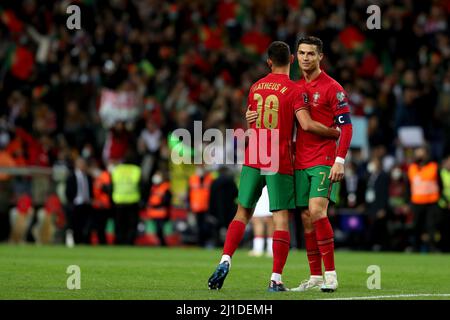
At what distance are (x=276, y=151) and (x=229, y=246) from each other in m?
1.02

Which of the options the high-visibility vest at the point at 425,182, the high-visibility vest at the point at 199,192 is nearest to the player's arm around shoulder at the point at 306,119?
the high-visibility vest at the point at 425,182

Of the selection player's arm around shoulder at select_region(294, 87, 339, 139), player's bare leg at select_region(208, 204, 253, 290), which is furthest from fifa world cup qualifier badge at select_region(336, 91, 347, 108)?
player's bare leg at select_region(208, 204, 253, 290)

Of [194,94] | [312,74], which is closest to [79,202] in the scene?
[194,94]

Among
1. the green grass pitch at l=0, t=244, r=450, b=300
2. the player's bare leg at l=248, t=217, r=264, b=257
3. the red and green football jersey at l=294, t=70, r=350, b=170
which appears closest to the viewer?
the green grass pitch at l=0, t=244, r=450, b=300

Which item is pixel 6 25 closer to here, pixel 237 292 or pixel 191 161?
pixel 191 161

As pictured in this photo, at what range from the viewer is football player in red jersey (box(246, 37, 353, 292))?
1138 centimetres

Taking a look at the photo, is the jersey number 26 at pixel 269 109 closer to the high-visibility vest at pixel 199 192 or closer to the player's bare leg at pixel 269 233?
the player's bare leg at pixel 269 233

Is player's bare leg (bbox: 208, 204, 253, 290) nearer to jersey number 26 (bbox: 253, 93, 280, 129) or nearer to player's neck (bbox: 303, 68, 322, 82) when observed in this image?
jersey number 26 (bbox: 253, 93, 280, 129)

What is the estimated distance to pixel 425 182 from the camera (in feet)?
78.9

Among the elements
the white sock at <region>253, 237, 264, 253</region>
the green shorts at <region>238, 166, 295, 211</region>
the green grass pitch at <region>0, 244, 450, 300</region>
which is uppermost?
the green shorts at <region>238, 166, 295, 211</region>

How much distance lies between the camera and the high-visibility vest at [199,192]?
1032 inches

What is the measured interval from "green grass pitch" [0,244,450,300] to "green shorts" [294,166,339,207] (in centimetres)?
95

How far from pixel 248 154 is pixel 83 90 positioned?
17807 millimetres
